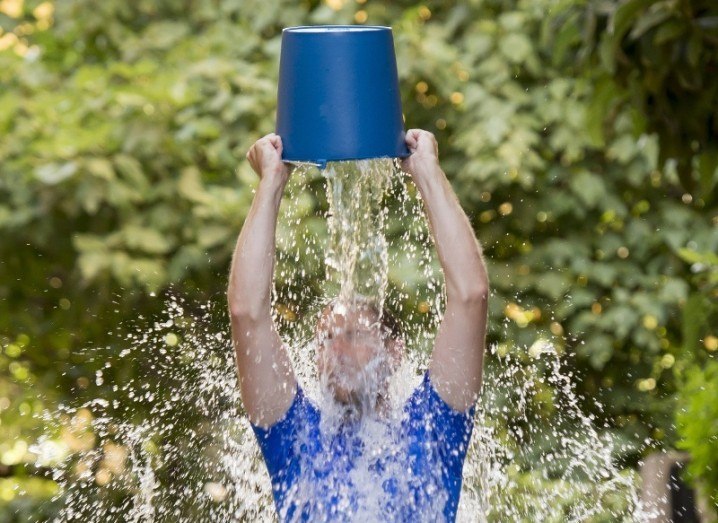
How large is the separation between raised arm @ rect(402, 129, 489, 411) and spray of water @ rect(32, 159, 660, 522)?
1.69m

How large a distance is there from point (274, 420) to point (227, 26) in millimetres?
2674

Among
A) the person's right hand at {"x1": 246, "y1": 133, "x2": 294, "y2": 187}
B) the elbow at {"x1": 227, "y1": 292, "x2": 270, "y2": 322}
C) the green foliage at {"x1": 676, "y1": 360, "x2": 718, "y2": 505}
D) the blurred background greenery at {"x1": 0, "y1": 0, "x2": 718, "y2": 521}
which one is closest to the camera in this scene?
the elbow at {"x1": 227, "y1": 292, "x2": 270, "y2": 322}

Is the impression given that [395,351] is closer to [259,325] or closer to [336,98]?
[259,325]

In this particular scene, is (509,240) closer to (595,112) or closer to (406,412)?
(595,112)

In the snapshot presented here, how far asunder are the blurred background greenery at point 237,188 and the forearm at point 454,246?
5.89ft

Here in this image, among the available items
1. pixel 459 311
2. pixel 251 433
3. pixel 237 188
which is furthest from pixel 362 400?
pixel 237 188

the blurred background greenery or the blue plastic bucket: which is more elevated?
the blue plastic bucket

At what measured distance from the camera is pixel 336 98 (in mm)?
2188

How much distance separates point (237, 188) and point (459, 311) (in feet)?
7.14

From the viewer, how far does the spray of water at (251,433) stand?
3.94 meters

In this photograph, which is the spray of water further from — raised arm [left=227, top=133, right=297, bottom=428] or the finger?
raised arm [left=227, top=133, right=297, bottom=428]

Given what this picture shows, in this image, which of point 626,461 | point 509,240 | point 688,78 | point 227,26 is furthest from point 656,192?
point 688,78

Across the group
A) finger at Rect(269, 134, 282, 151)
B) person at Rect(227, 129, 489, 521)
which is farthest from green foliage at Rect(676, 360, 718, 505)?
finger at Rect(269, 134, 282, 151)

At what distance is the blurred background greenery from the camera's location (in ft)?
12.9
